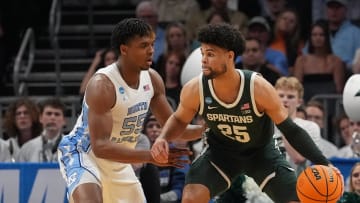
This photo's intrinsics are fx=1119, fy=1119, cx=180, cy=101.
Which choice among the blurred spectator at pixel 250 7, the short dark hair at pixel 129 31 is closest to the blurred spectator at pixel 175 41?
the blurred spectator at pixel 250 7

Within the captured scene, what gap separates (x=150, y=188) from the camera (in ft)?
32.1

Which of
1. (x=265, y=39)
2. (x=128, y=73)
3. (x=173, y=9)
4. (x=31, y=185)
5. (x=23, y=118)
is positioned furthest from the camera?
(x=173, y=9)

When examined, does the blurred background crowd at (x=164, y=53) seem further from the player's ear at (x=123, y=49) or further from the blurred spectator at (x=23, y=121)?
the player's ear at (x=123, y=49)


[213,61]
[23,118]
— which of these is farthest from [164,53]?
[213,61]

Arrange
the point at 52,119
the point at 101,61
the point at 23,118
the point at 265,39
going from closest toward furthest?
1. the point at 52,119
2. the point at 23,118
3. the point at 101,61
4. the point at 265,39

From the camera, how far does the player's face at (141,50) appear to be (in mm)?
8188

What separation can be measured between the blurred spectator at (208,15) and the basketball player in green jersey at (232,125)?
186 inches

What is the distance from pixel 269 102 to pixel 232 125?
353mm

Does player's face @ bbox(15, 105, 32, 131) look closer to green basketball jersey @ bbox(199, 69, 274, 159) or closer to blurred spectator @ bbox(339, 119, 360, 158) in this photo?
blurred spectator @ bbox(339, 119, 360, 158)

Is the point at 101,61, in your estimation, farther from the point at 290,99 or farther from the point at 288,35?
the point at 290,99

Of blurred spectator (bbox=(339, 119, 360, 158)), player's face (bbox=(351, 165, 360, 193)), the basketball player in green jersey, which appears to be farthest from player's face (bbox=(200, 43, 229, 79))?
blurred spectator (bbox=(339, 119, 360, 158))

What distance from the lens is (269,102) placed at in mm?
8156

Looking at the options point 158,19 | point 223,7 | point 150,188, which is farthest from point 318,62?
point 150,188

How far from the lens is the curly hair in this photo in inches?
455
